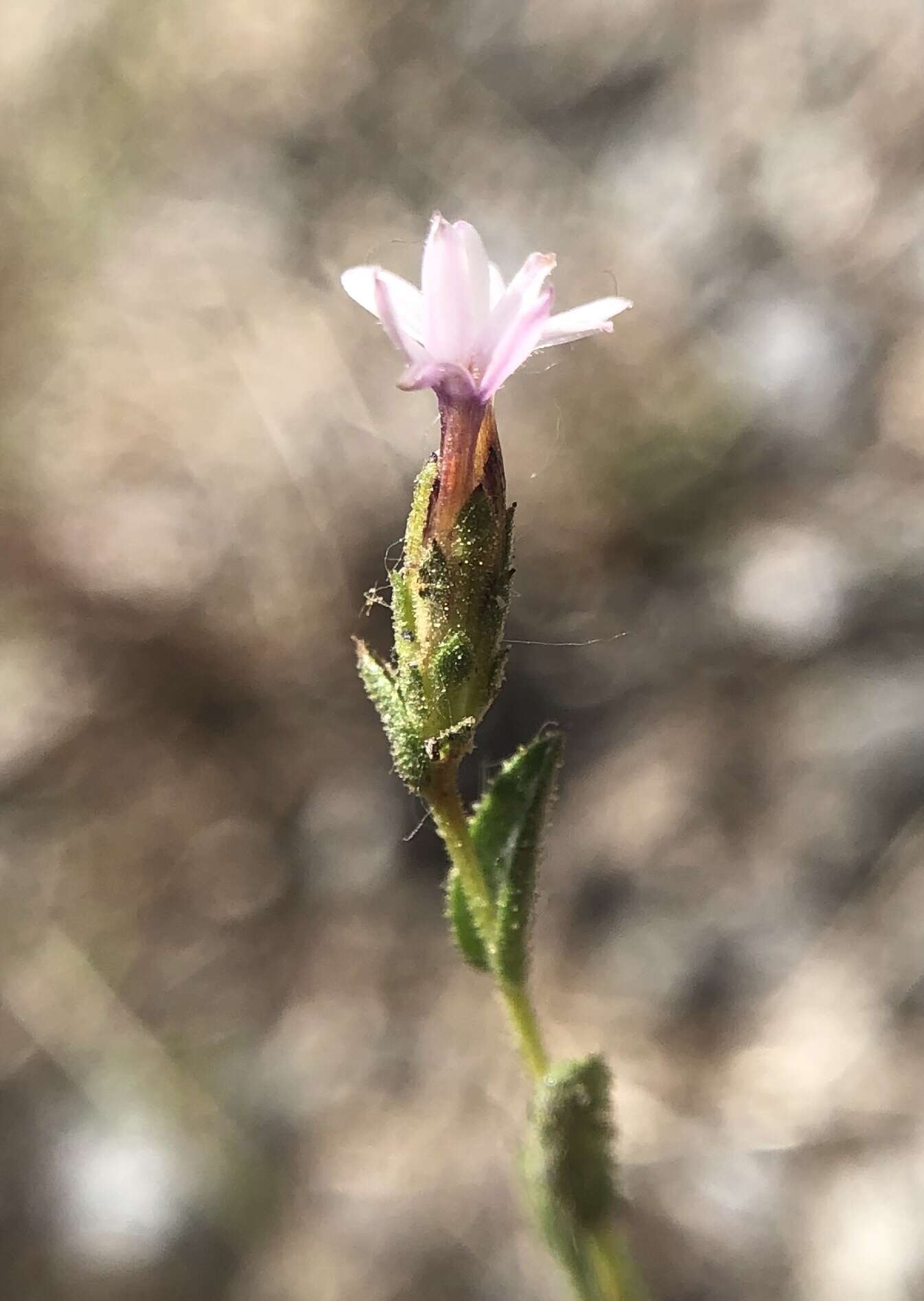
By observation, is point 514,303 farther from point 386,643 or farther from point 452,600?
point 386,643

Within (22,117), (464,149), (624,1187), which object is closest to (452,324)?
(624,1187)

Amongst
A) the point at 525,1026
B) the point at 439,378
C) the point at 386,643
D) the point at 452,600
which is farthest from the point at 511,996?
the point at 386,643

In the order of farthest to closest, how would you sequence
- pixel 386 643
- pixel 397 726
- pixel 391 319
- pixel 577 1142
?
pixel 386 643 < pixel 577 1142 < pixel 397 726 < pixel 391 319

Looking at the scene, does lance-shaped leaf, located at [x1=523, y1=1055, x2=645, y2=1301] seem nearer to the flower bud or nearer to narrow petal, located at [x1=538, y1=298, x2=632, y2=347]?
the flower bud

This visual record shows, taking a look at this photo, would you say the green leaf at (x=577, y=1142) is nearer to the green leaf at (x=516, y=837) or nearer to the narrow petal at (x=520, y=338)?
the green leaf at (x=516, y=837)

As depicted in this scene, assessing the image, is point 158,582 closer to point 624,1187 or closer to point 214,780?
point 214,780

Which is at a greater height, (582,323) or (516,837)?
(582,323)

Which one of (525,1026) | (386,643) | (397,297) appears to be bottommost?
(525,1026)

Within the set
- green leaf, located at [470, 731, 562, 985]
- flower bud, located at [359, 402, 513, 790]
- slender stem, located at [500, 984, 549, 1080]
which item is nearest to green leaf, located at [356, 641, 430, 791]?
flower bud, located at [359, 402, 513, 790]
